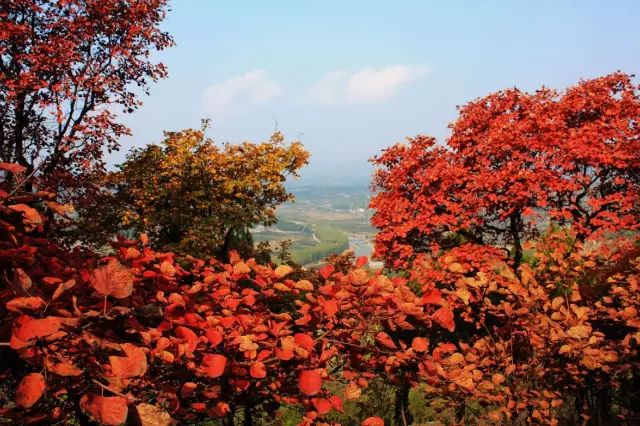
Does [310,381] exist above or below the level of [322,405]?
above

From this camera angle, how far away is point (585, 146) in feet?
33.9

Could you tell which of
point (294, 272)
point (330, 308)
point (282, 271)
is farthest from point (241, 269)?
point (294, 272)

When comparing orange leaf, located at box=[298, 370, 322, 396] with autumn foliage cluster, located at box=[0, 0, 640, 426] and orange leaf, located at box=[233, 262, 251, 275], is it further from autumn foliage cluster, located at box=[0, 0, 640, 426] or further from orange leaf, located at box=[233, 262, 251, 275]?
orange leaf, located at box=[233, 262, 251, 275]

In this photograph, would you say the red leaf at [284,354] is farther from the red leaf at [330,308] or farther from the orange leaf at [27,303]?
the orange leaf at [27,303]

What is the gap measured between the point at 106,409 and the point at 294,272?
8.27 metres

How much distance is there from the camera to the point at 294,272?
31.4 feet

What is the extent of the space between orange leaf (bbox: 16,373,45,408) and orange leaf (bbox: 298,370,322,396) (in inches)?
46.3

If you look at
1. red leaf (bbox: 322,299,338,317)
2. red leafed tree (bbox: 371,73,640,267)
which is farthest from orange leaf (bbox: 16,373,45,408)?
red leafed tree (bbox: 371,73,640,267)

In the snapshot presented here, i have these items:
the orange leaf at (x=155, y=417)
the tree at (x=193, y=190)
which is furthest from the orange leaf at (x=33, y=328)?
the tree at (x=193, y=190)

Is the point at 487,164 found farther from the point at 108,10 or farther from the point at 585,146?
the point at 108,10

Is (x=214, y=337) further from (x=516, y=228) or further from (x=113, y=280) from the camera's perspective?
(x=516, y=228)

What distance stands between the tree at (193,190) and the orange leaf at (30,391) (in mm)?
12150

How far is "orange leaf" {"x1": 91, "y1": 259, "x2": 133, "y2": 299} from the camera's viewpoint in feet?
5.35

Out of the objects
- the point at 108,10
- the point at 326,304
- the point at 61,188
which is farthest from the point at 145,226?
the point at 326,304
